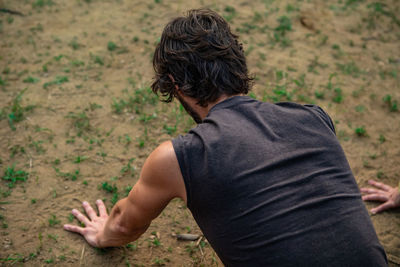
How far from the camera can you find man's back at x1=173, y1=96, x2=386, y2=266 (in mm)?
1313

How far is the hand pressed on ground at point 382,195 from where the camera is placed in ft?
8.75

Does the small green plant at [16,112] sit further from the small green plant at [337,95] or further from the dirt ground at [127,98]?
the small green plant at [337,95]

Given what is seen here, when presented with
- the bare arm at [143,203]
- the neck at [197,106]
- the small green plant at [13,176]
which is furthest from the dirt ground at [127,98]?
the neck at [197,106]

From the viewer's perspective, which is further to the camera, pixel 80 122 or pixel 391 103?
pixel 391 103

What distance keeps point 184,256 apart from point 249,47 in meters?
2.77

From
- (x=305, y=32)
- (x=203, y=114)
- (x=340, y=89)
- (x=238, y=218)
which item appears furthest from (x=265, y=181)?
(x=305, y=32)

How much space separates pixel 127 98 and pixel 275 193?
2.43 meters

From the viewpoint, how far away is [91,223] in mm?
2396

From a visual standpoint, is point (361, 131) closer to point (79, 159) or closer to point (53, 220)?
point (79, 159)

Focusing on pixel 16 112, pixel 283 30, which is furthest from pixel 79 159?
pixel 283 30

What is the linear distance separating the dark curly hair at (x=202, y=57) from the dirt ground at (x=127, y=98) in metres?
1.17

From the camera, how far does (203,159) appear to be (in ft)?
4.62

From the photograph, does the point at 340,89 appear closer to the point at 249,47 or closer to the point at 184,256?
the point at 249,47

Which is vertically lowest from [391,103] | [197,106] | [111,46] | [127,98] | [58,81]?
[391,103]
